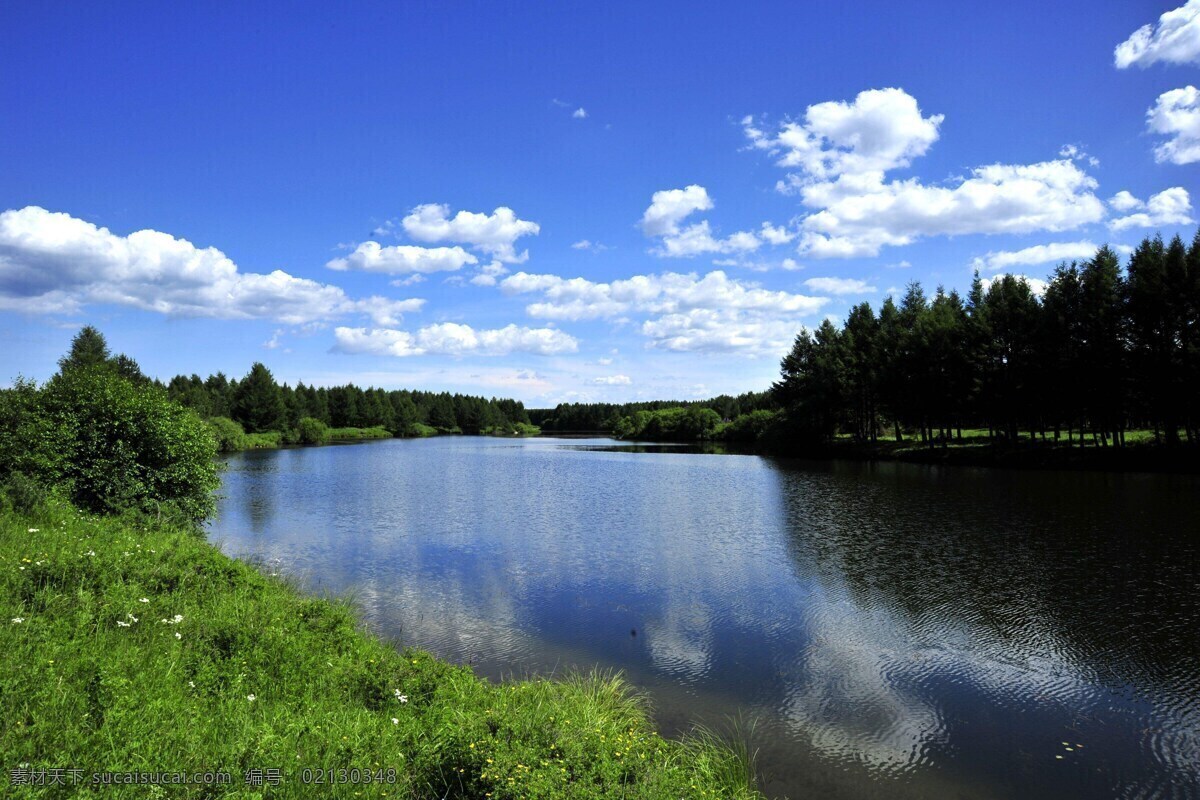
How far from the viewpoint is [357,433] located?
132 m

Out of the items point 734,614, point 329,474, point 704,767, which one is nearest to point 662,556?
point 734,614

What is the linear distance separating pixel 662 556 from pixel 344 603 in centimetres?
986

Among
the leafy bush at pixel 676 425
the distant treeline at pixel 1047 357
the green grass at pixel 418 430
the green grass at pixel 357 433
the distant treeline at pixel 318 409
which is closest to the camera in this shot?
the distant treeline at pixel 1047 357

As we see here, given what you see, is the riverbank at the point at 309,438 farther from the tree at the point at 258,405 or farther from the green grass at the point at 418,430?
the tree at the point at 258,405

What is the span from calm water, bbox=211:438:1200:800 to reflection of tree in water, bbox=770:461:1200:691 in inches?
3.6

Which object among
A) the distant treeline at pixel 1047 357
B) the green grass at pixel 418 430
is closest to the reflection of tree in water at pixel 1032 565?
the distant treeline at pixel 1047 357

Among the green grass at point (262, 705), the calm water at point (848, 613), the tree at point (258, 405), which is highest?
the tree at point (258, 405)

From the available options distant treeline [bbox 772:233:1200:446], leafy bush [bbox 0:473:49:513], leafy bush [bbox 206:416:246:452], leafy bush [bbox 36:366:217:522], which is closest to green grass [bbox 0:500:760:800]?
leafy bush [bbox 0:473:49:513]

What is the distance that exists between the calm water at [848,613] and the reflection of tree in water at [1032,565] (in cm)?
9

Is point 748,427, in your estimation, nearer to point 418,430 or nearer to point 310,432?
point 310,432

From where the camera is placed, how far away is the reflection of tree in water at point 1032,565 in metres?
12.1

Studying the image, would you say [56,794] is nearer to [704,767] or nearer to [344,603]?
[704,767]

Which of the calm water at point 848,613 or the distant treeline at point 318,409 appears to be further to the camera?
the distant treeline at point 318,409

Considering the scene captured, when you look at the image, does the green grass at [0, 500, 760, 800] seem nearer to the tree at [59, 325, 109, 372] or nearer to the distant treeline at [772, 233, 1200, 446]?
the distant treeline at [772, 233, 1200, 446]
